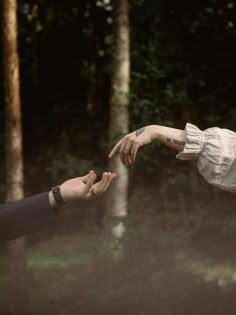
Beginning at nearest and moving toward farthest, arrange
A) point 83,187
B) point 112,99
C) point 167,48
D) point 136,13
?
point 83,187
point 112,99
point 167,48
point 136,13

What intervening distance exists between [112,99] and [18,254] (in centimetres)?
310

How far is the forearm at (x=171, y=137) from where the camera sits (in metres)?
1.73

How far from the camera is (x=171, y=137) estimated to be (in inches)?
68.3

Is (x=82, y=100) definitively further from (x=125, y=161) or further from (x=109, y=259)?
(x=125, y=161)

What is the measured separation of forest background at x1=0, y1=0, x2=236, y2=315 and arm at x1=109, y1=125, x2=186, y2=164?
4415 millimetres

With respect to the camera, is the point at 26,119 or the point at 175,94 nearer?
the point at 175,94

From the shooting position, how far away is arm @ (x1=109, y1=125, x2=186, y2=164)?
171 cm

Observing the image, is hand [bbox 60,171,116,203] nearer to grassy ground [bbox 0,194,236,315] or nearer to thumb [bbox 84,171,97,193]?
thumb [bbox 84,171,97,193]

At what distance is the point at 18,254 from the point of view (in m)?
7.90

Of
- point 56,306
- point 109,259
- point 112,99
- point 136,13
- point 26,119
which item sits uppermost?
point 136,13

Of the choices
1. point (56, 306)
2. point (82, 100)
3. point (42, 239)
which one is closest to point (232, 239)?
point (56, 306)

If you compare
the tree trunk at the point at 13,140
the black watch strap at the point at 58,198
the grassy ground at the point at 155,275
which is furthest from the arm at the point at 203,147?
the tree trunk at the point at 13,140

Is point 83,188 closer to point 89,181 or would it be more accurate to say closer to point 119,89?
point 89,181

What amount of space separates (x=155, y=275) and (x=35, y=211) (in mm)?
5525
